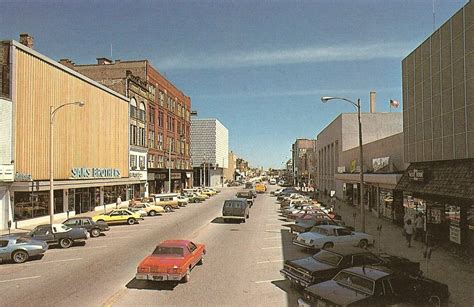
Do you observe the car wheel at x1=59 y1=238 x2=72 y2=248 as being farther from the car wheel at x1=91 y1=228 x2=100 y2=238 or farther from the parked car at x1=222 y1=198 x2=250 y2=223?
the parked car at x1=222 y1=198 x2=250 y2=223

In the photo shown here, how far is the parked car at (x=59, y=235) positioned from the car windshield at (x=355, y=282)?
16098mm

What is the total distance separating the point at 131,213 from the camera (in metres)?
33.2

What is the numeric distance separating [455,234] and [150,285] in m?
14.9

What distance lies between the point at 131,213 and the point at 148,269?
67.3ft

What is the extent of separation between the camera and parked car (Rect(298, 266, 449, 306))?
10.1 metres

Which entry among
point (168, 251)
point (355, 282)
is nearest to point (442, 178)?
point (355, 282)

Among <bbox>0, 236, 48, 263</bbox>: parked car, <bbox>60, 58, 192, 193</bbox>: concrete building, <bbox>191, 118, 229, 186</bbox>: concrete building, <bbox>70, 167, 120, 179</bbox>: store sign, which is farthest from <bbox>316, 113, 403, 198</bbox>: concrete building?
<bbox>191, 118, 229, 186</bbox>: concrete building

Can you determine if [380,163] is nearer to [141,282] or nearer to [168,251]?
[168,251]

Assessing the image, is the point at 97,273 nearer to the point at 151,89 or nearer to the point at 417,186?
the point at 417,186

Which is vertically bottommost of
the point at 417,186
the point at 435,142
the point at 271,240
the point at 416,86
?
the point at 271,240

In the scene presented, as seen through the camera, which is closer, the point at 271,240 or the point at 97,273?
the point at 97,273

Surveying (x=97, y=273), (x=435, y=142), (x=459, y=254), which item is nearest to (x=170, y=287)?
(x=97, y=273)

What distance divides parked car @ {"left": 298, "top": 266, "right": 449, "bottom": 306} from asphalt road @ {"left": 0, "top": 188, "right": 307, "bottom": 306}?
1.92 meters

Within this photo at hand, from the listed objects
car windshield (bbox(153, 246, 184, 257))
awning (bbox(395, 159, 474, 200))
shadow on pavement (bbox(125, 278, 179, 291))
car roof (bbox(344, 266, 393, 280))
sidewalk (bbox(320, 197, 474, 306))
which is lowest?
sidewalk (bbox(320, 197, 474, 306))
